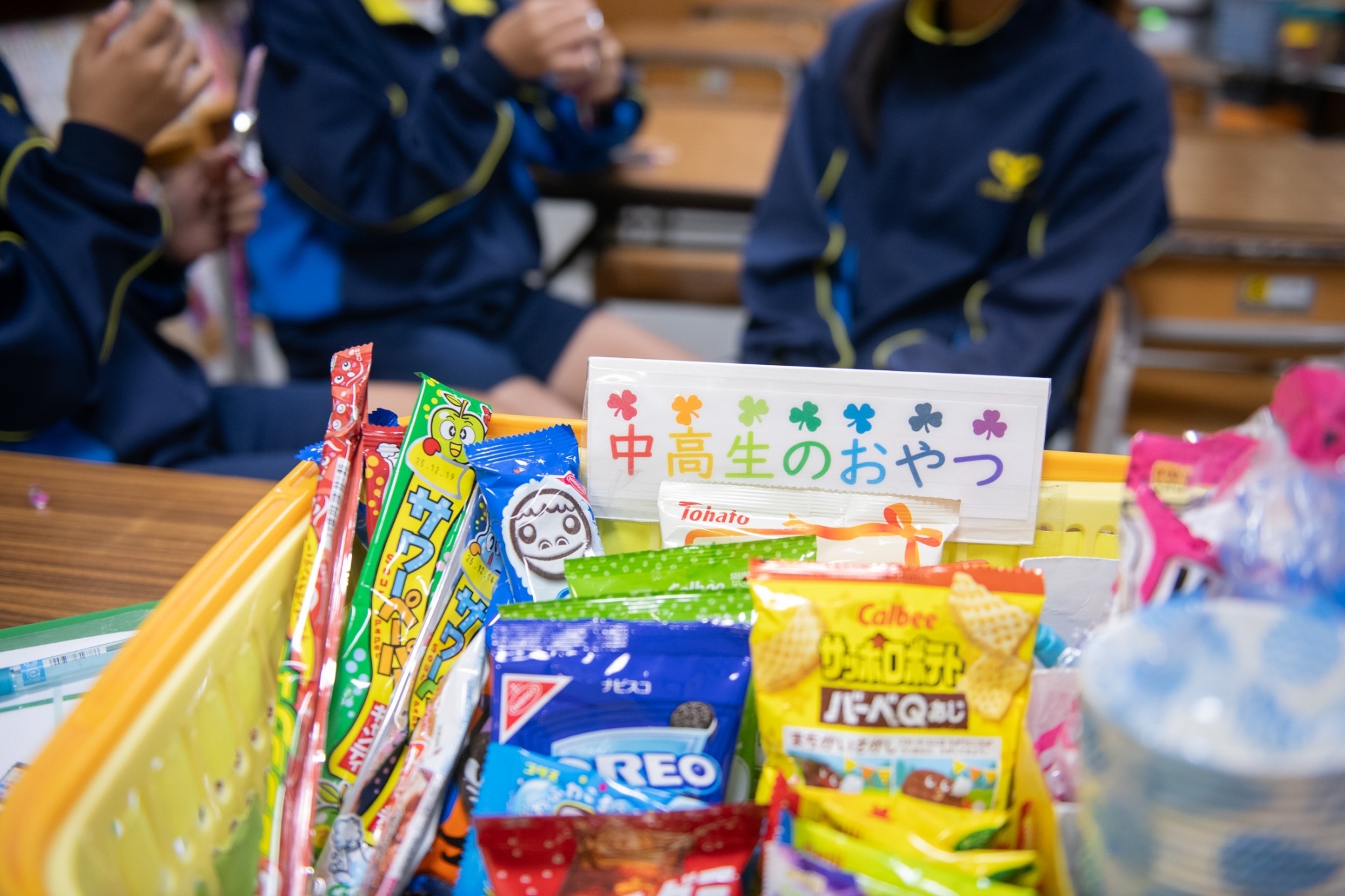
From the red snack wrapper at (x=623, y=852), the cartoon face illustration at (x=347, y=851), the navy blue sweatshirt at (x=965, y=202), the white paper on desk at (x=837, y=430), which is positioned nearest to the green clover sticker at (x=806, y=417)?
the white paper on desk at (x=837, y=430)

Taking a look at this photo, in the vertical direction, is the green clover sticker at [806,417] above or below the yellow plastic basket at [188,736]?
above

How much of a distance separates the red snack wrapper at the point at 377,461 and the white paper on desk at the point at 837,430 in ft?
0.37

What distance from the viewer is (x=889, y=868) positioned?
0.37 metres

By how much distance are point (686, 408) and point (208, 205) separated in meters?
0.87

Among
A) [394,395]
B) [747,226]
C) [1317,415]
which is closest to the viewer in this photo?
[1317,415]

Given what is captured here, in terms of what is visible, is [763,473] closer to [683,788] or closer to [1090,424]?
[683,788]

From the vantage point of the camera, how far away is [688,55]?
259 centimetres

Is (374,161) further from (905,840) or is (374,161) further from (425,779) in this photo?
(905,840)

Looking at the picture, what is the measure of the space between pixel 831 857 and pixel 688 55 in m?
2.59

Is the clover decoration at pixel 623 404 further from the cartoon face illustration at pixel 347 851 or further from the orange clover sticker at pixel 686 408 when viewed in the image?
the cartoon face illustration at pixel 347 851

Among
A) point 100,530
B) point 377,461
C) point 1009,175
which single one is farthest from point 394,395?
point 1009,175

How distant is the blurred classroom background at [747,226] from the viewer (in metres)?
1.27

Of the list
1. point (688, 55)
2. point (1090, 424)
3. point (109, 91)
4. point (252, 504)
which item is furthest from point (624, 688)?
point (688, 55)

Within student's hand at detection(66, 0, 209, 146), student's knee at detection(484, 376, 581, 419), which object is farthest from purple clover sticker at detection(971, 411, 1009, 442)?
student's hand at detection(66, 0, 209, 146)
